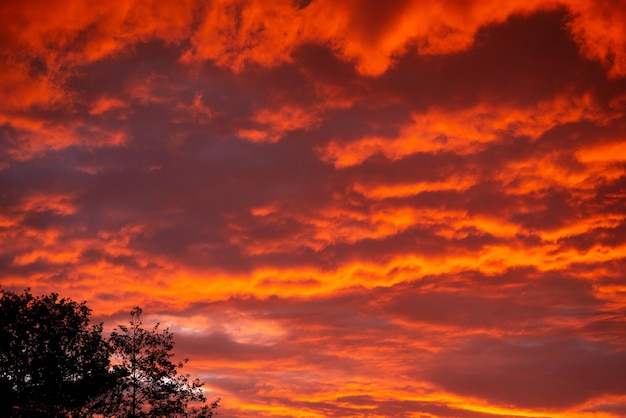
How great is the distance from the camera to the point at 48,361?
57000 mm

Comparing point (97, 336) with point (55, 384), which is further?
point (97, 336)

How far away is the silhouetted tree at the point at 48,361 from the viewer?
54.5m

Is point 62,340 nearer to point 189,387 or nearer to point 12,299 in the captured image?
point 12,299

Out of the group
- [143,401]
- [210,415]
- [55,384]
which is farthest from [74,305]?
[210,415]

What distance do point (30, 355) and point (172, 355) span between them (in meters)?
15.3

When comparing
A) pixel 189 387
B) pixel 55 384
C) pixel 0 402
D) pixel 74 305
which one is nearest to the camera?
pixel 0 402

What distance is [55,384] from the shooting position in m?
56.6

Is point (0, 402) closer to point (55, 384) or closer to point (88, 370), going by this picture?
point (55, 384)

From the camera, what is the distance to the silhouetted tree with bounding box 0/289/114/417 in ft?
179

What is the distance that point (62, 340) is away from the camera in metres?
59.8

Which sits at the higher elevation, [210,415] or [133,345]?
[133,345]

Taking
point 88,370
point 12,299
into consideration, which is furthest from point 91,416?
point 12,299

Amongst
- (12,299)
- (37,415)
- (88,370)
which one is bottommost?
(37,415)

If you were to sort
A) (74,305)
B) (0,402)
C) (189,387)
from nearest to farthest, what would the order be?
(0,402) → (74,305) → (189,387)
